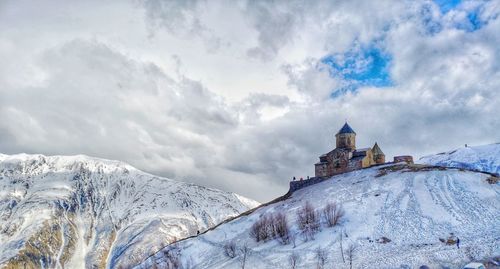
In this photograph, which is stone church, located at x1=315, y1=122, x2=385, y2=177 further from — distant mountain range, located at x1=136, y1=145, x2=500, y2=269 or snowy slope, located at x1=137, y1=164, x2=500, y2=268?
snowy slope, located at x1=137, y1=164, x2=500, y2=268

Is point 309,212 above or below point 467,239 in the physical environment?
above

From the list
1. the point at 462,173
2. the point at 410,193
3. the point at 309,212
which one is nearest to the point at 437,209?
the point at 410,193

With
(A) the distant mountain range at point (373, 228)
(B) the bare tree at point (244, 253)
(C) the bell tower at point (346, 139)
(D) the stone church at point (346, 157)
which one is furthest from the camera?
(C) the bell tower at point (346, 139)

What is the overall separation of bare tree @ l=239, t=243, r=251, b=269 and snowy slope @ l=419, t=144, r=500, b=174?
335ft

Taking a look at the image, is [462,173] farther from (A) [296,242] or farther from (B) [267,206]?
(B) [267,206]

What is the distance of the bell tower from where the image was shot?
5271 inches

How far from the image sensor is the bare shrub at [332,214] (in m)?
91.6

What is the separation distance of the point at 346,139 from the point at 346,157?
694 cm

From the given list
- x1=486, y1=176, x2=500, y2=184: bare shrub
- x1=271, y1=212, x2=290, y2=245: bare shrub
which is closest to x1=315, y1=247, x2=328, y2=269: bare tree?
x1=271, y1=212, x2=290, y2=245: bare shrub

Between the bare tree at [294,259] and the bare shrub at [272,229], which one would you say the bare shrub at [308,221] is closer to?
the bare shrub at [272,229]

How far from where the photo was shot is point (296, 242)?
89.7m

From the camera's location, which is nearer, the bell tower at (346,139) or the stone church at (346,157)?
the stone church at (346,157)

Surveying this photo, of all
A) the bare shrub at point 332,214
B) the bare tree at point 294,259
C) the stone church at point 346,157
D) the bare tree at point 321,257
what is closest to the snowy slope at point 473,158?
the stone church at point 346,157

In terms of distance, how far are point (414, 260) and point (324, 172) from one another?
208 feet
